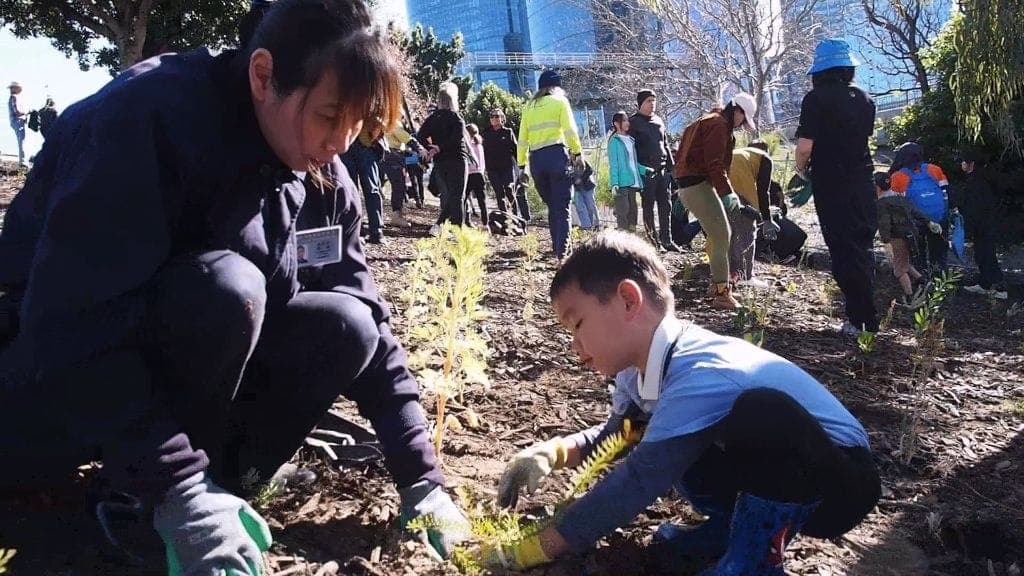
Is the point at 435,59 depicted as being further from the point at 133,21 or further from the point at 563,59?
the point at 133,21

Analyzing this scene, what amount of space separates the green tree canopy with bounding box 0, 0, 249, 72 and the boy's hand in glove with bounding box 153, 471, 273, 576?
13028 mm

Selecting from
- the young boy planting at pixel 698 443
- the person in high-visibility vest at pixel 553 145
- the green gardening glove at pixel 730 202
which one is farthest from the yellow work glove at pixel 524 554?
the person in high-visibility vest at pixel 553 145

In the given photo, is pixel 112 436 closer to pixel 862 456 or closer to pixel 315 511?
pixel 315 511

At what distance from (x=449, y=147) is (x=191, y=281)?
22.0 ft

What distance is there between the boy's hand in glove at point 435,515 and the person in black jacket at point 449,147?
20.2 ft

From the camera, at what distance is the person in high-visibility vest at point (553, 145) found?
260 inches

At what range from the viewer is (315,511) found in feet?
6.41

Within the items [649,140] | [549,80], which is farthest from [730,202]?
[649,140]

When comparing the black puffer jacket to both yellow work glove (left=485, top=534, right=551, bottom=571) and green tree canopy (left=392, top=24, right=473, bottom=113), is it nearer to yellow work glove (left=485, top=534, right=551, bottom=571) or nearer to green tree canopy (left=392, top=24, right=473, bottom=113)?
yellow work glove (left=485, top=534, right=551, bottom=571)

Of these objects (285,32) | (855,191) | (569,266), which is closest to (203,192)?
(285,32)

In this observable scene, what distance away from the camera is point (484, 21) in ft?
195

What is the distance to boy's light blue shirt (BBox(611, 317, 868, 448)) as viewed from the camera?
1562 mm

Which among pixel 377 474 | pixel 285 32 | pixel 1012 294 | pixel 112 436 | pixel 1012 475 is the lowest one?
pixel 1012 294

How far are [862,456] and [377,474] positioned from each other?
130 centimetres
